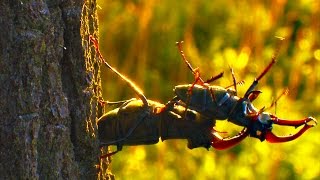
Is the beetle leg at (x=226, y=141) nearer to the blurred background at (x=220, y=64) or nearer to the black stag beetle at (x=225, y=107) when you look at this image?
the black stag beetle at (x=225, y=107)

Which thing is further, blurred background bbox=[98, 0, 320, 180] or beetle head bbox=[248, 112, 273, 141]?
blurred background bbox=[98, 0, 320, 180]

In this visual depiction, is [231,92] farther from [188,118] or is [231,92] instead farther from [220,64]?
[220,64]

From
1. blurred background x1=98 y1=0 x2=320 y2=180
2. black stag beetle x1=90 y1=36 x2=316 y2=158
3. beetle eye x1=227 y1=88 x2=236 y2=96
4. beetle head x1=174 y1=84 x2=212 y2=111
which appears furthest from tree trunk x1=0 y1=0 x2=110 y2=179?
blurred background x1=98 y1=0 x2=320 y2=180

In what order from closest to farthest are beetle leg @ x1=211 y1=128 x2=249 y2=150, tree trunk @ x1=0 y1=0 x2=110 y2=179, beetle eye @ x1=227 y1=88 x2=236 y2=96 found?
tree trunk @ x1=0 y1=0 x2=110 y2=179 < beetle leg @ x1=211 y1=128 x2=249 y2=150 < beetle eye @ x1=227 y1=88 x2=236 y2=96

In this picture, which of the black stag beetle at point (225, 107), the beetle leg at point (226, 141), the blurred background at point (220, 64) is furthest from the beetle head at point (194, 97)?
the blurred background at point (220, 64)

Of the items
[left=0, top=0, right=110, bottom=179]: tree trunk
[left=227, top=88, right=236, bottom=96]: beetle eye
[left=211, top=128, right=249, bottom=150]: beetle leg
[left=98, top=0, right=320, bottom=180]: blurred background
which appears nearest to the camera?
[left=0, top=0, right=110, bottom=179]: tree trunk

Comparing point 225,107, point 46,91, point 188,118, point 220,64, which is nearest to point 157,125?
point 188,118

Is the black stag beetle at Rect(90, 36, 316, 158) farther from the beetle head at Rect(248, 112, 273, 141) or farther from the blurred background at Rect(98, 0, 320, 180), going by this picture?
the blurred background at Rect(98, 0, 320, 180)
